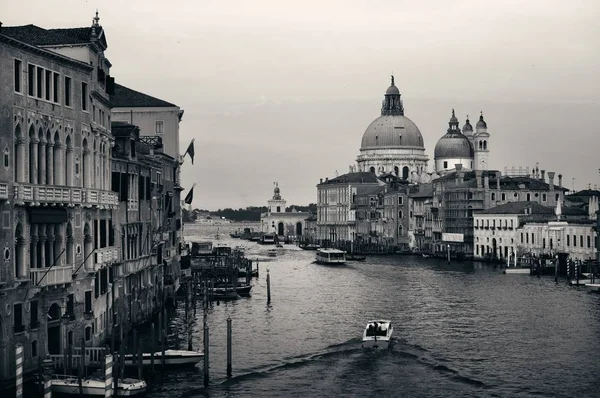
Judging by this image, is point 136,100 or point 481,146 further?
point 481,146

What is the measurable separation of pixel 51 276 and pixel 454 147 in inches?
4558

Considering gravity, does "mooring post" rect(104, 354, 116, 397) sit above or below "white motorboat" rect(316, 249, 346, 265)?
below

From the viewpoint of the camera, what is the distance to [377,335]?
32188 millimetres

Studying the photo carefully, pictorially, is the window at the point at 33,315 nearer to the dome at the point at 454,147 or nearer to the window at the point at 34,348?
the window at the point at 34,348

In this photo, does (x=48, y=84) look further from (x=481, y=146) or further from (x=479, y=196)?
(x=481, y=146)

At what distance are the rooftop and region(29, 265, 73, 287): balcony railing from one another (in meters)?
23.3

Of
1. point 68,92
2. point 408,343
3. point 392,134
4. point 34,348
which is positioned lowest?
point 408,343

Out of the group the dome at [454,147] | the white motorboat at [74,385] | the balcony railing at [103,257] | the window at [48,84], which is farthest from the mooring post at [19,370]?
the dome at [454,147]


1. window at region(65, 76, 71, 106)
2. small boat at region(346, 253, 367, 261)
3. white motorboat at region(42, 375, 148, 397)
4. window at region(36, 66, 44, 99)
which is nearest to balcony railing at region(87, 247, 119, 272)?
window at region(65, 76, 71, 106)

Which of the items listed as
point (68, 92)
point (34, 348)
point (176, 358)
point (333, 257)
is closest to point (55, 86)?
point (68, 92)

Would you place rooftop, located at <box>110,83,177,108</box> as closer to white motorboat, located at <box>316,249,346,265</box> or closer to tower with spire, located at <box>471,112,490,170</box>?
white motorboat, located at <box>316,249,346,265</box>

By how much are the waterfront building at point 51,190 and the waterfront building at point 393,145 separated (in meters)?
122

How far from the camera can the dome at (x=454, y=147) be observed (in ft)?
446

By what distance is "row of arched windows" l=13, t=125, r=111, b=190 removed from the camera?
2227 cm
